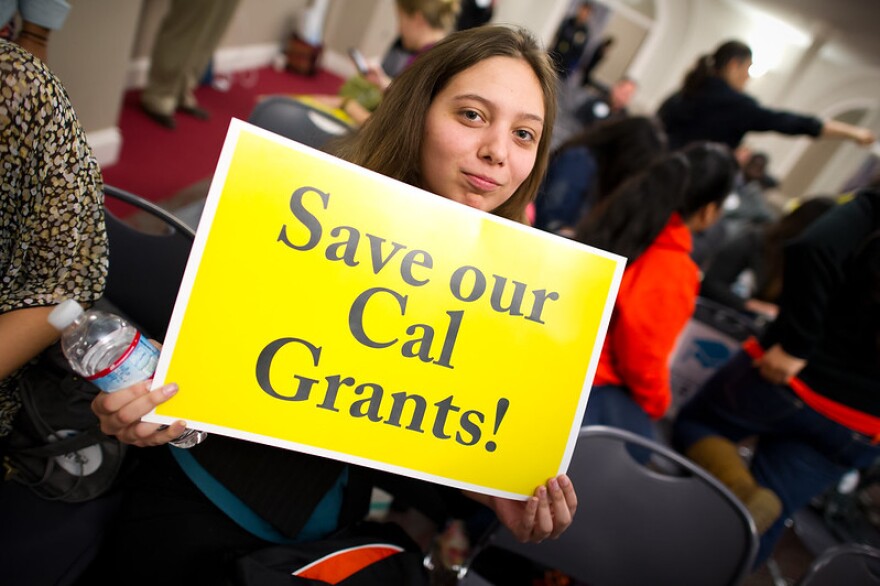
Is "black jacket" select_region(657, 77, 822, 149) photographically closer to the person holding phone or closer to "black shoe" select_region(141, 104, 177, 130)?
the person holding phone

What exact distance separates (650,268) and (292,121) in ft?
4.12

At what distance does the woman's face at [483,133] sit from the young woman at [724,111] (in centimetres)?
256

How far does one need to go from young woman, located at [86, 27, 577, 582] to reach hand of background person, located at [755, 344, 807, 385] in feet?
4.13

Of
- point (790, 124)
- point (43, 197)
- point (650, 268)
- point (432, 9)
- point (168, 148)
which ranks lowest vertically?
point (168, 148)

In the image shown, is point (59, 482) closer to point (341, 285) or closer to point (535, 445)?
point (341, 285)

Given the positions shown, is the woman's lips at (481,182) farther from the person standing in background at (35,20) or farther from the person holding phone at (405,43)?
the person holding phone at (405,43)

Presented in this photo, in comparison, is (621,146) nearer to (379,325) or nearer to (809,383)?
(809,383)

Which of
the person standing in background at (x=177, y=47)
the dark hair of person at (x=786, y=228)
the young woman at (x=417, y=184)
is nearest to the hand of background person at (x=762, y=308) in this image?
the dark hair of person at (x=786, y=228)

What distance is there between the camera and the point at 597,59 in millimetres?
9883

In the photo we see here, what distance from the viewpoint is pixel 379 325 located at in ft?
2.32

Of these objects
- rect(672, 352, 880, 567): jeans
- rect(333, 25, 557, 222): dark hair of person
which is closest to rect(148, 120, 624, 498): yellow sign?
rect(333, 25, 557, 222): dark hair of person

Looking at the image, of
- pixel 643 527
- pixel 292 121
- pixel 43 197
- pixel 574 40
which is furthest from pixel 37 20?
pixel 574 40

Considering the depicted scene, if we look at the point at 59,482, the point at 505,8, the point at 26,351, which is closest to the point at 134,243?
the point at 26,351

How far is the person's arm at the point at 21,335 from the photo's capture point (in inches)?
31.4
